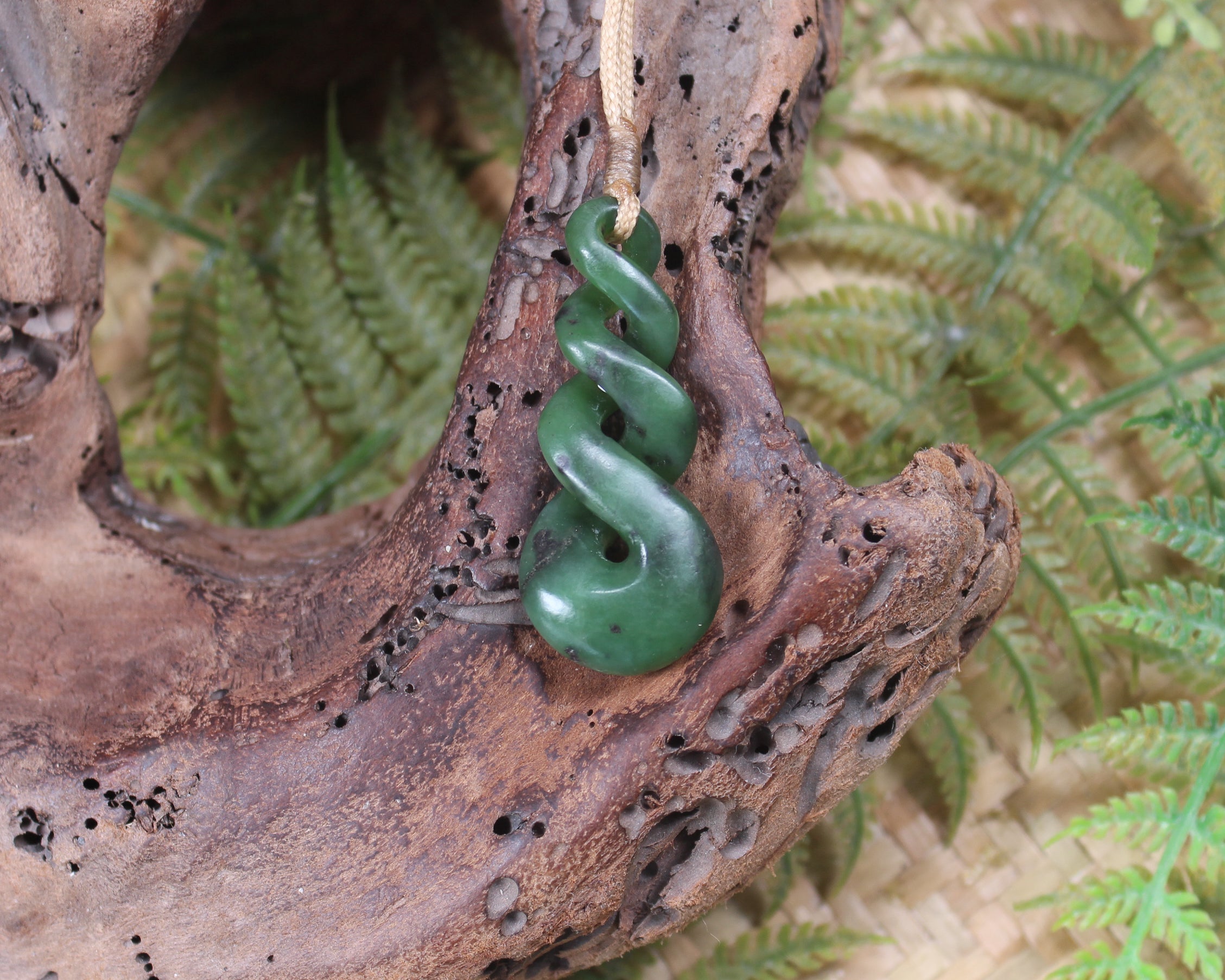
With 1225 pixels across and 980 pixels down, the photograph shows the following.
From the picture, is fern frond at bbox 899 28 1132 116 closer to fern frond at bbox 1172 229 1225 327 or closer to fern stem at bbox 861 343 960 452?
fern frond at bbox 1172 229 1225 327

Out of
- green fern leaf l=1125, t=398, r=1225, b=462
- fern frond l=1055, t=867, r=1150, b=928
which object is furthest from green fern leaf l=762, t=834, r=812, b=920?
green fern leaf l=1125, t=398, r=1225, b=462

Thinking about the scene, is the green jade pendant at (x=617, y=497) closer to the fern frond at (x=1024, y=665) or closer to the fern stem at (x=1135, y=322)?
the fern frond at (x=1024, y=665)

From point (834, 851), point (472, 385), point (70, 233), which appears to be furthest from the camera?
point (834, 851)

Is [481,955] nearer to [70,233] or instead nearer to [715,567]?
[715,567]

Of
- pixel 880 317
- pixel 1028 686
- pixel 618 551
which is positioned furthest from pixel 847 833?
pixel 880 317

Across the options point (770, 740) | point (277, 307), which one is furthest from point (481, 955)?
point (277, 307)

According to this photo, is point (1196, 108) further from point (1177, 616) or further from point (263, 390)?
point (263, 390)

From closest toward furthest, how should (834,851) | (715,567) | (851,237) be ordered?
(715,567) → (834,851) → (851,237)
